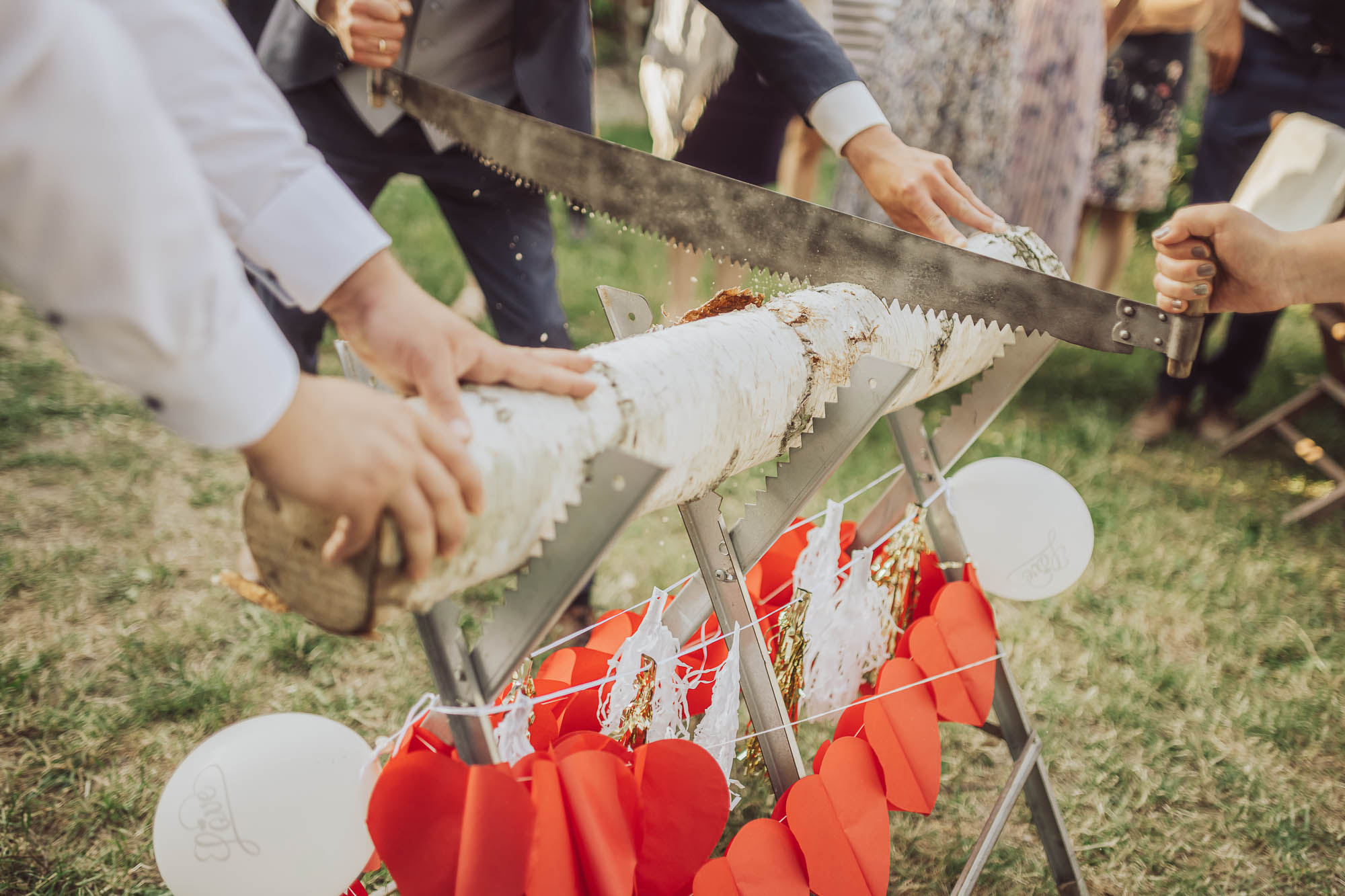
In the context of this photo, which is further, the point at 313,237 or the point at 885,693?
the point at 885,693

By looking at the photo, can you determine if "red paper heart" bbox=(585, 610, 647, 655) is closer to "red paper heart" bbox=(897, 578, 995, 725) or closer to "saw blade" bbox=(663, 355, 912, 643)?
"saw blade" bbox=(663, 355, 912, 643)

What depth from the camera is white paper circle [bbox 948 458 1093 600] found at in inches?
63.9

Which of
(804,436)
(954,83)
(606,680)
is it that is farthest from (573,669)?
(954,83)

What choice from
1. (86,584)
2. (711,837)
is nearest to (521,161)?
(711,837)

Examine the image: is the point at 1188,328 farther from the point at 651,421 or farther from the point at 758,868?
the point at 758,868

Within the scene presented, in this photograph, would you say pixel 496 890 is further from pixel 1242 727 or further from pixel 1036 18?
pixel 1036 18

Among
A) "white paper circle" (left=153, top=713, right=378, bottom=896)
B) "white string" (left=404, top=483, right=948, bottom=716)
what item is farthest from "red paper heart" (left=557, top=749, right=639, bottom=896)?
"white paper circle" (left=153, top=713, right=378, bottom=896)

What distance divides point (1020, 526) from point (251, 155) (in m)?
1.43

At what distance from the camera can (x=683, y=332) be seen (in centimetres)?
113

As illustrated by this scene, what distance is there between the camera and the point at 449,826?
936mm

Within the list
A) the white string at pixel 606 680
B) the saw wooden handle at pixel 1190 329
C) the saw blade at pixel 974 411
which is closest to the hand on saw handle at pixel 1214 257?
the saw wooden handle at pixel 1190 329

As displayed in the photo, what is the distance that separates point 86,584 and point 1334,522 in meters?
4.14

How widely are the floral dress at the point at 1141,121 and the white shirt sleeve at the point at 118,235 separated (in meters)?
3.97

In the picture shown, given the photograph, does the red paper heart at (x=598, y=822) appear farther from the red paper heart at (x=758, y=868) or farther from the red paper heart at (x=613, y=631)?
the red paper heart at (x=613, y=631)
